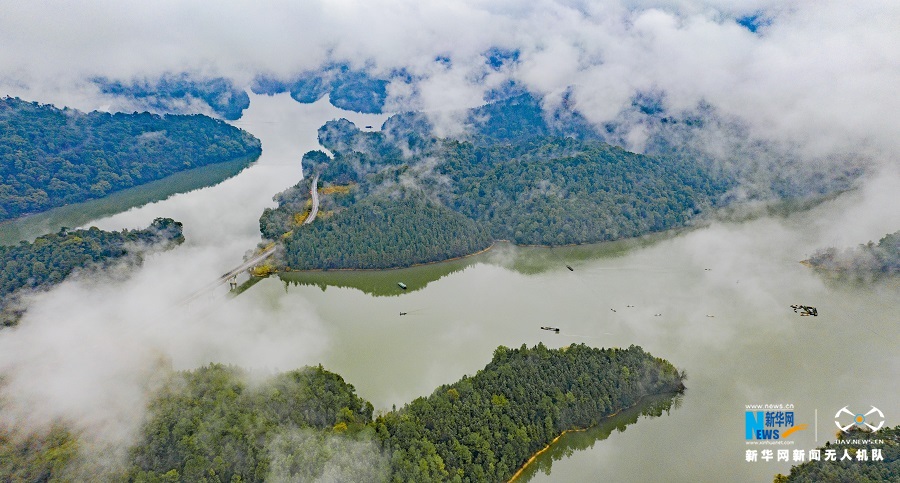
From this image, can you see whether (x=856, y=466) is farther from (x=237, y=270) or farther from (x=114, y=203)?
(x=114, y=203)

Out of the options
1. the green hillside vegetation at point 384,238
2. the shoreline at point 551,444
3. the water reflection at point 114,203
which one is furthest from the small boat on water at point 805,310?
the water reflection at point 114,203

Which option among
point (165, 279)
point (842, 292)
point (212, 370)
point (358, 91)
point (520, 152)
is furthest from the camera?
point (358, 91)

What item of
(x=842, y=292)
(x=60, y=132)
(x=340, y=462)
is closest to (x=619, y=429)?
(x=340, y=462)

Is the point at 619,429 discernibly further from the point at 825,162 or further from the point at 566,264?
the point at 825,162

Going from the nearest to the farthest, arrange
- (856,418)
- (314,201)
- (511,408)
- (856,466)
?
(856,466) < (511,408) < (856,418) < (314,201)

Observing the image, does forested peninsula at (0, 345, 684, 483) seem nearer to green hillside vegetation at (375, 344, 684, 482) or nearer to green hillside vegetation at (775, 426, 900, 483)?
green hillside vegetation at (375, 344, 684, 482)

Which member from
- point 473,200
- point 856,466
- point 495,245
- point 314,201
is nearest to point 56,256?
point 314,201
